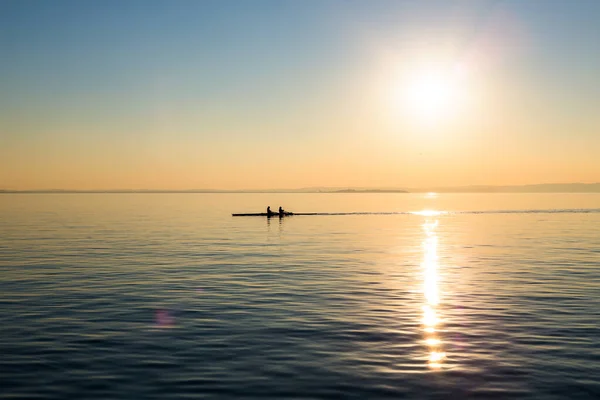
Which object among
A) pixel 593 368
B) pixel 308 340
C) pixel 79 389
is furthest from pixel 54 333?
pixel 593 368

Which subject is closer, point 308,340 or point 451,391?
point 451,391

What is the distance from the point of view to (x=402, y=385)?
17344 millimetres

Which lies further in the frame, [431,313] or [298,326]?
[431,313]

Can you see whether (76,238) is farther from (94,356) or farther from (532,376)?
(532,376)

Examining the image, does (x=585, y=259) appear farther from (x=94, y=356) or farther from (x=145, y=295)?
(x=94, y=356)

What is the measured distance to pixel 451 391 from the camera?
16766mm

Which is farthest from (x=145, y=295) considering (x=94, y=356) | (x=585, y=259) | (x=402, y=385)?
(x=585, y=259)

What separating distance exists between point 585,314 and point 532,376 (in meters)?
11.1

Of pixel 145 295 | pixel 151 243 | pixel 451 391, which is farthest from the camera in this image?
pixel 151 243

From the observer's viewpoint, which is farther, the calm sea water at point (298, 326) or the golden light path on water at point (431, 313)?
the golden light path on water at point (431, 313)

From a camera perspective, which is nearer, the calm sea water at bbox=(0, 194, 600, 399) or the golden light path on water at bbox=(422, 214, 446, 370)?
the calm sea water at bbox=(0, 194, 600, 399)

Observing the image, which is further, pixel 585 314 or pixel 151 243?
pixel 151 243

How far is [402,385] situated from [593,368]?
6.73m

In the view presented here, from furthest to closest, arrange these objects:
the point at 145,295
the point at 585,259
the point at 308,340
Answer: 1. the point at 585,259
2. the point at 145,295
3. the point at 308,340
